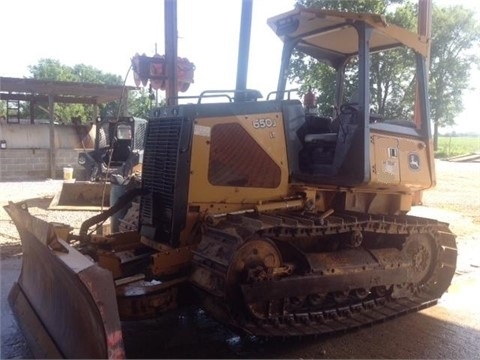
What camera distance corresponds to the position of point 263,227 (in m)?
3.73

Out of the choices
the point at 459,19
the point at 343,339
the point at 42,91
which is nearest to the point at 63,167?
the point at 42,91

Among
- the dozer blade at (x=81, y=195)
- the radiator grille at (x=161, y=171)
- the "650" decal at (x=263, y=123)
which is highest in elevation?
the "650" decal at (x=263, y=123)

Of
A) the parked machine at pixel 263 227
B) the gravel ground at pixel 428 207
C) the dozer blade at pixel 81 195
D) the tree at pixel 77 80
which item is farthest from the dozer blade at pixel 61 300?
the tree at pixel 77 80

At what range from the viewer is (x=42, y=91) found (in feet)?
58.9

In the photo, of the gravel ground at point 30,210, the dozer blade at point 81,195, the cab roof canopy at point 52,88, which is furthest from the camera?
the cab roof canopy at point 52,88

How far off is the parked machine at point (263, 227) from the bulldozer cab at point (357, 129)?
0.05 ft

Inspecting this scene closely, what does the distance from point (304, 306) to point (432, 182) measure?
2310mm

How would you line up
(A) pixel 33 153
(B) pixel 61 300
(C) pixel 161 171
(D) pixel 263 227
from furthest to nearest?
1. (A) pixel 33 153
2. (C) pixel 161 171
3. (D) pixel 263 227
4. (B) pixel 61 300

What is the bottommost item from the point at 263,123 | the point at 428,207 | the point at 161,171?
the point at 428,207

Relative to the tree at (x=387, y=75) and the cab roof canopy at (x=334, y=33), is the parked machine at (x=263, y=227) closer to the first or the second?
the cab roof canopy at (x=334, y=33)

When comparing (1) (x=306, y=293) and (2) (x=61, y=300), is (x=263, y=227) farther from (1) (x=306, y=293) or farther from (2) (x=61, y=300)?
(2) (x=61, y=300)

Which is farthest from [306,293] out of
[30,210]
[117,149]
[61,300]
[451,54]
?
[451,54]

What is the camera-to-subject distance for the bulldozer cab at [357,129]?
4.46m

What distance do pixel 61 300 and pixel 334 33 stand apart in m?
3.81
